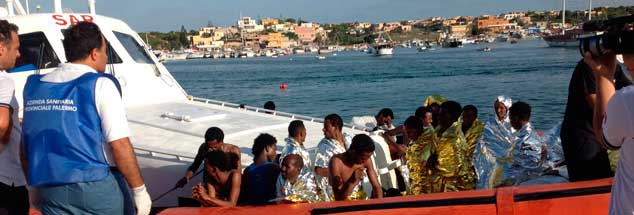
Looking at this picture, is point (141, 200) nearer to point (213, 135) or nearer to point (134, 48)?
point (213, 135)

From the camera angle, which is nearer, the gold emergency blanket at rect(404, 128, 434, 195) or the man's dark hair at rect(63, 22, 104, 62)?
the man's dark hair at rect(63, 22, 104, 62)

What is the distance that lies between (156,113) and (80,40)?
489 centimetres

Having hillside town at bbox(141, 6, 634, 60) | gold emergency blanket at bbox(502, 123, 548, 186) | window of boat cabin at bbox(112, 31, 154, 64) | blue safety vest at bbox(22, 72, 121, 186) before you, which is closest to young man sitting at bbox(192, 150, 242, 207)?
blue safety vest at bbox(22, 72, 121, 186)

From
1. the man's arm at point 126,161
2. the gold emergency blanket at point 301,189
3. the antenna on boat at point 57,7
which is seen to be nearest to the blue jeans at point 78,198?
the man's arm at point 126,161

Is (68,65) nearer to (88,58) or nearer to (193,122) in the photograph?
(88,58)

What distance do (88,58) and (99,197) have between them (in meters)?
0.62

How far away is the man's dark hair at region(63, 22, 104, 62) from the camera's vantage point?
290 centimetres

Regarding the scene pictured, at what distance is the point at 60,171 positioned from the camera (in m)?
2.89

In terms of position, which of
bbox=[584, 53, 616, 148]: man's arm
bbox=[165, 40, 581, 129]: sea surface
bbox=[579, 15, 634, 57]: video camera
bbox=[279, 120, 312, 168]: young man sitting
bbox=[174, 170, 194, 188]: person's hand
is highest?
bbox=[579, 15, 634, 57]: video camera

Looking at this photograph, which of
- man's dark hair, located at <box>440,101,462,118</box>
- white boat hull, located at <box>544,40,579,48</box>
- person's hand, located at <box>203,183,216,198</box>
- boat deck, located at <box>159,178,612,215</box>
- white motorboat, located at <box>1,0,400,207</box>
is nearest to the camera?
boat deck, located at <box>159,178,612,215</box>

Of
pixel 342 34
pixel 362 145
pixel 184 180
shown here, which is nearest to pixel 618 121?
pixel 362 145

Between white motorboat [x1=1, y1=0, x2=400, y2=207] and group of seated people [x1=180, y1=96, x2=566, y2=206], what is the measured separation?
517 mm

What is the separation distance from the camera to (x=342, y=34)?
16025cm

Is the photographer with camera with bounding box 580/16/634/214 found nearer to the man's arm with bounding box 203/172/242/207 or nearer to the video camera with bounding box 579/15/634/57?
the video camera with bounding box 579/15/634/57
